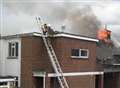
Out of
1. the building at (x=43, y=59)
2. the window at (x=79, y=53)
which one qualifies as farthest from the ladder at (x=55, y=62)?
the window at (x=79, y=53)

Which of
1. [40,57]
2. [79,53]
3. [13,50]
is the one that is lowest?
→ [40,57]

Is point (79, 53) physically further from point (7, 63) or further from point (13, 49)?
point (7, 63)

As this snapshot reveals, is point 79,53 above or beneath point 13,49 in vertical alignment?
beneath

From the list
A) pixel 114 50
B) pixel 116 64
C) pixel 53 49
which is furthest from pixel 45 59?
pixel 114 50

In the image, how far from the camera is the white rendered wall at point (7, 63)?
28.3m

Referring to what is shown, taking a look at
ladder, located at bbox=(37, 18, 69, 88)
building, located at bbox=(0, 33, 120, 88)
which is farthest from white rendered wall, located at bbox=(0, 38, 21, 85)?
ladder, located at bbox=(37, 18, 69, 88)

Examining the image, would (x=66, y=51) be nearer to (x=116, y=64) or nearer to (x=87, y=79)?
(x=87, y=79)

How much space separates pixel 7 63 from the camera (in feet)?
96.1

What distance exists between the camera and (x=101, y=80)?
107 feet

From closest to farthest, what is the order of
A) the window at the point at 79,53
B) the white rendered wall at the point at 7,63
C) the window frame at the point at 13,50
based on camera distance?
the white rendered wall at the point at 7,63 < the window frame at the point at 13,50 < the window at the point at 79,53

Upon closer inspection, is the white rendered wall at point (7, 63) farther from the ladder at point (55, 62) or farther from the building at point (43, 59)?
the ladder at point (55, 62)

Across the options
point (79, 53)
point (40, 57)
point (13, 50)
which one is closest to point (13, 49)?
point (13, 50)

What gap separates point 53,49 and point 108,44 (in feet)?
44.0

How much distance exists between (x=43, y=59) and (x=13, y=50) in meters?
2.66
